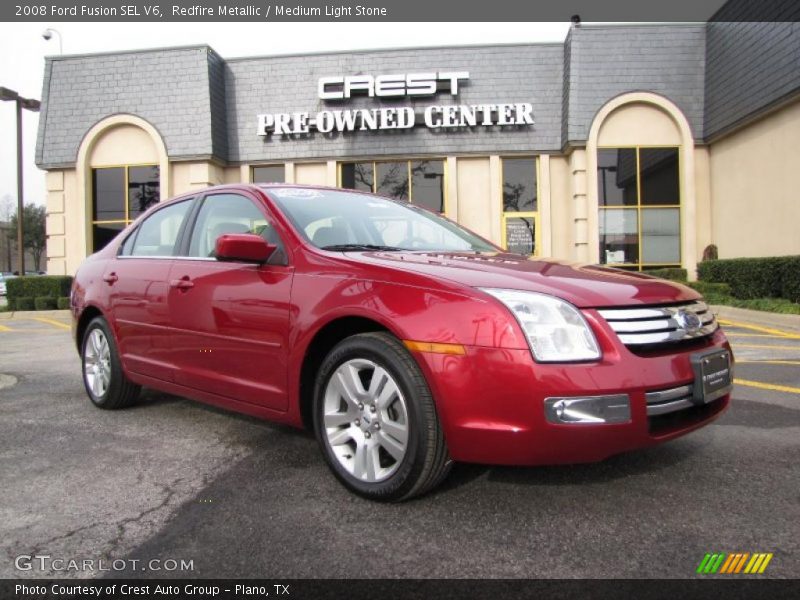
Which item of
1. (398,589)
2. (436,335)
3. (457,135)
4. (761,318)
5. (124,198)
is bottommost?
(398,589)

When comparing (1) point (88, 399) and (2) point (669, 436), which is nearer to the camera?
(2) point (669, 436)

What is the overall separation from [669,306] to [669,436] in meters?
0.58

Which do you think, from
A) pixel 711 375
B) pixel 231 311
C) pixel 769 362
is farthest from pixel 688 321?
pixel 769 362

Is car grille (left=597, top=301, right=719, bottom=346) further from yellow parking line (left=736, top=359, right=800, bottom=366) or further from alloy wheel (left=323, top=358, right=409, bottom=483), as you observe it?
yellow parking line (left=736, top=359, right=800, bottom=366)

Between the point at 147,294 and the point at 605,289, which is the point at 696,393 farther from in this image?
the point at 147,294

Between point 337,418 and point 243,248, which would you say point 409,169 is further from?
point 337,418

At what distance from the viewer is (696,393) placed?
2.51 meters

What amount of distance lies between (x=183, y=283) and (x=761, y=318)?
32.7ft

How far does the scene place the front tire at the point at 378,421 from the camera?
96.3 inches

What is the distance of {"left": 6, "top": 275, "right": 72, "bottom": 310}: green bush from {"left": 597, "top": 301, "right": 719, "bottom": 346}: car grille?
17.0 metres

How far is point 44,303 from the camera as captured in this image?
1583 cm

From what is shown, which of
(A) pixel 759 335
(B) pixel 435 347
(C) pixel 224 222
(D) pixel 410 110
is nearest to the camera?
(B) pixel 435 347

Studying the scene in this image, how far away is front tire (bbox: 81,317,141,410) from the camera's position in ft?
14.2

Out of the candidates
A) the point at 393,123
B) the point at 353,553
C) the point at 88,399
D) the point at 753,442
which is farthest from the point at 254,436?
the point at 393,123
